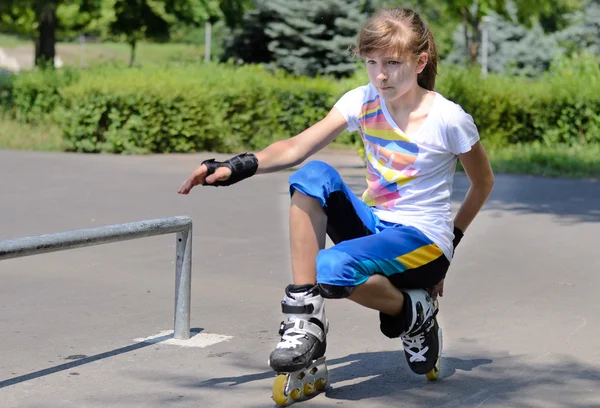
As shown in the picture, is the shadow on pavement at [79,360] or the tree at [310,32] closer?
the shadow on pavement at [79,360]

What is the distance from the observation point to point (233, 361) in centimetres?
488

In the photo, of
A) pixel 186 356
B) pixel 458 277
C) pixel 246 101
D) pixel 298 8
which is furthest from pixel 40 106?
pixel 186 356

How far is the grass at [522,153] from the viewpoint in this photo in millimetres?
15492

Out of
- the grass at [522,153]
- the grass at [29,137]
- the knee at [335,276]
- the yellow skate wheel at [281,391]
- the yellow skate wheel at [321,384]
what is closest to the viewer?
the knee at [335,276]

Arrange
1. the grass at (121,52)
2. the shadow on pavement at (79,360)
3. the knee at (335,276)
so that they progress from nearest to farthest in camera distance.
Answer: the knee at (335,276) → the shadow on pavement at (79,360) → the grass at (121,52)

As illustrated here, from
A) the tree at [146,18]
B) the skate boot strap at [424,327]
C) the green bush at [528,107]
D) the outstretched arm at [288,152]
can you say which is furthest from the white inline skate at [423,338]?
the tree at [146,18]

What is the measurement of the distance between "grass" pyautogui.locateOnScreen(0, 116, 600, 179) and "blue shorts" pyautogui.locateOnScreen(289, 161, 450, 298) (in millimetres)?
11353

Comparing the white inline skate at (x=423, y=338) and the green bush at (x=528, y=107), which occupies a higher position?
the white inline skate at (x=423, y=338)

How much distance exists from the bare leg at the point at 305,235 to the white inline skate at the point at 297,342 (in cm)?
6

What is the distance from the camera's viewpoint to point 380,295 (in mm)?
3994

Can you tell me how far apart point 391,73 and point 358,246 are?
694 millimetres

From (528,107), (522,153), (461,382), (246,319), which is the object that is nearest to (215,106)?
(522,153)

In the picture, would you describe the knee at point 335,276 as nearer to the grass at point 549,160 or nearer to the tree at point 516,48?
the grass at point 549,160

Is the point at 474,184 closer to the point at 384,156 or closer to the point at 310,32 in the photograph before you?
the point at 384,156
